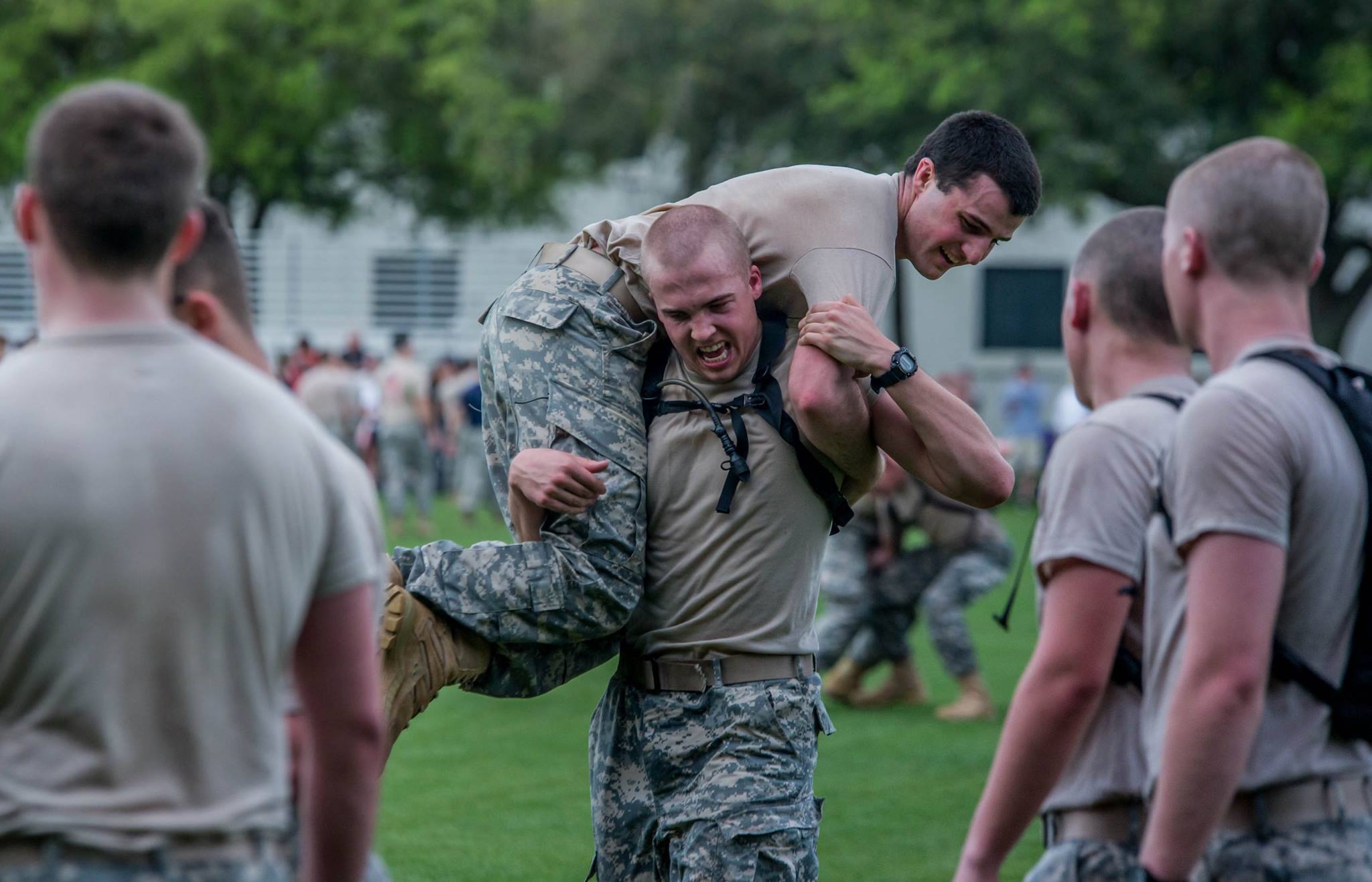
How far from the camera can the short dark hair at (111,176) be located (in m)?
2.20

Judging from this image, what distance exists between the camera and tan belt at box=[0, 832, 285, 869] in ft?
7.17

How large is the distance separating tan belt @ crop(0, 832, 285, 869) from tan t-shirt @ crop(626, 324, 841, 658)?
1.94 meters

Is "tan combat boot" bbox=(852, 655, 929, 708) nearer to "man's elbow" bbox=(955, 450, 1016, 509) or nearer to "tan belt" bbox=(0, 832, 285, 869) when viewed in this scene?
"man's elbow" bbox=(955, 450, 1016, 509)

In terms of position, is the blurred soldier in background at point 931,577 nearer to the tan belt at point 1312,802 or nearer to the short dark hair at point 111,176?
the tan belt at point 1312,802

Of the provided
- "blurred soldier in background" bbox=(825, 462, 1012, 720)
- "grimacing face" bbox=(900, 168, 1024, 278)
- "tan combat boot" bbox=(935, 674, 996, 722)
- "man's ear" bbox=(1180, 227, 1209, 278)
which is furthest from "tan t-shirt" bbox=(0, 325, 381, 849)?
"tan combat boot" bbox=(935, 674, 996, 722)

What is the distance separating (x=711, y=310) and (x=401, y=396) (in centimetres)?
1743

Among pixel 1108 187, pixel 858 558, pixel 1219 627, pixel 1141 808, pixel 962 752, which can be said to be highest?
pixel 1108 187

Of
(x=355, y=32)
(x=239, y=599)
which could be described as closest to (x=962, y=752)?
(x=239, y=599)

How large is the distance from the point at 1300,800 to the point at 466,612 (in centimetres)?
208

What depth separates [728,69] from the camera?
2989 centimetres

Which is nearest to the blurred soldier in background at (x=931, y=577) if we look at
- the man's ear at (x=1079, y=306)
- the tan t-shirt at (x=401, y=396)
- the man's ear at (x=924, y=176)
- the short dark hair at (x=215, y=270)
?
the man's ear at (x=924, y=176)

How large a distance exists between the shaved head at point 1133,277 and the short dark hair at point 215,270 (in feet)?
5.56

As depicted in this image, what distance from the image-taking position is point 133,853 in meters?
2.20

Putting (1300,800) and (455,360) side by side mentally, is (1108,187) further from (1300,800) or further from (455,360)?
(1300,800)
